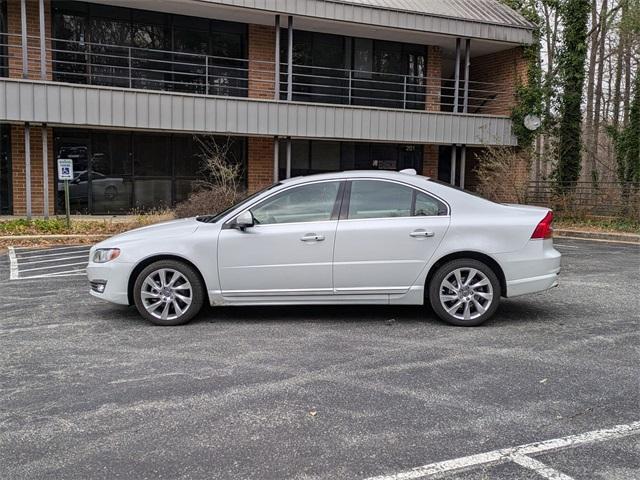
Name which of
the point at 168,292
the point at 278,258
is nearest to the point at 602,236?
the point at 278,258

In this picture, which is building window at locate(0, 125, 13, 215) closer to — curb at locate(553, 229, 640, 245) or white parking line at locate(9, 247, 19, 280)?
white parking line at locate(9, 247, 19, 280)

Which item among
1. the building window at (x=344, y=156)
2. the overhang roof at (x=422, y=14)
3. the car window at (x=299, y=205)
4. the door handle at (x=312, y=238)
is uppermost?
the overhang roof at (x=422, y=14)

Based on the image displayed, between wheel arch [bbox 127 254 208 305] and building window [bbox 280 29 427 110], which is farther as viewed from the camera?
building window [bbox 280 29 427 110]

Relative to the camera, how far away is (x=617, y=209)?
52.8 feet

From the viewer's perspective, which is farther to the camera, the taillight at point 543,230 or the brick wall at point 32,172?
the brick wall at point 32,172

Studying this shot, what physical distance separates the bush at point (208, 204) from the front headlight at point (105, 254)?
288 inches

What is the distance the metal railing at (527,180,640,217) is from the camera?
15.9 meters

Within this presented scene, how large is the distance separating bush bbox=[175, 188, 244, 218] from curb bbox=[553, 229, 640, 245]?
8.38m

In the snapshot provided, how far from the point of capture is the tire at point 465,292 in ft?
19.5

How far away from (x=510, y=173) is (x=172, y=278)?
13486 mm

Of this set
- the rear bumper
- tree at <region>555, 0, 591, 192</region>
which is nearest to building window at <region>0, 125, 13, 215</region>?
the rear bumper

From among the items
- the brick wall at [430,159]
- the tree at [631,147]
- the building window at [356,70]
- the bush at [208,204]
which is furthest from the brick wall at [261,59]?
the tree at [631,147]

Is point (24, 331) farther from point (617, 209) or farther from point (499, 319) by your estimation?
point (617, 209)

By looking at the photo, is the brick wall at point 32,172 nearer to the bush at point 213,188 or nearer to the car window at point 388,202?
the bush at point 213,188
